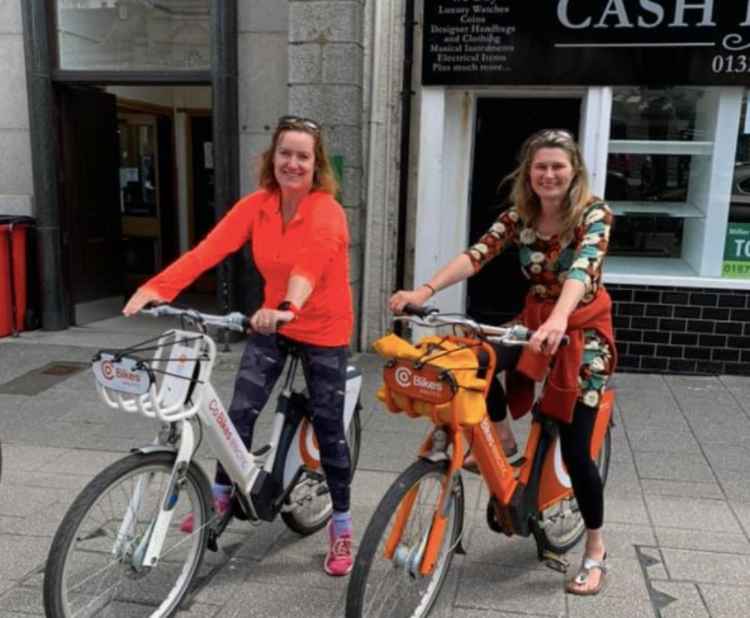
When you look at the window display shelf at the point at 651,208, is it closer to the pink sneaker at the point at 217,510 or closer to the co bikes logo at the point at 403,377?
the co bikes logo at the point at 403,377

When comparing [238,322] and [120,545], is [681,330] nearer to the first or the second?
[238,322]

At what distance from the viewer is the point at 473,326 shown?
2432 millimetres

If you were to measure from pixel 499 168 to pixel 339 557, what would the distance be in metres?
4.59

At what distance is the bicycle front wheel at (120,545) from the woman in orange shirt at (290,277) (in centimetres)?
20

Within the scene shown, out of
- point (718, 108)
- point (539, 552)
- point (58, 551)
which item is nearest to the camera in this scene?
point (58, 551)

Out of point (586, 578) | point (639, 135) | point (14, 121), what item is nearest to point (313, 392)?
point (586, 578)

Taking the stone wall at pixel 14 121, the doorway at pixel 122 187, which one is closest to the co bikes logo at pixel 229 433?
the doorway at pixel 122 187

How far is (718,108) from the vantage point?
226 inches

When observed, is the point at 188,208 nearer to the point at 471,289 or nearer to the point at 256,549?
the point at 471,289

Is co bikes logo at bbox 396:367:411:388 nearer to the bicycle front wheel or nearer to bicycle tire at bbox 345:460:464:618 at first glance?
bicycle tire at bbox 345:460:464:618

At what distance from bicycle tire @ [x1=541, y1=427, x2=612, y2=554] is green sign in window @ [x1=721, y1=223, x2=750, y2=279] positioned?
10.9 feet

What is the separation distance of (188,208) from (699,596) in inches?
309

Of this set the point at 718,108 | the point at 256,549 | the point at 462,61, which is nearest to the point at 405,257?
the point at 462,61

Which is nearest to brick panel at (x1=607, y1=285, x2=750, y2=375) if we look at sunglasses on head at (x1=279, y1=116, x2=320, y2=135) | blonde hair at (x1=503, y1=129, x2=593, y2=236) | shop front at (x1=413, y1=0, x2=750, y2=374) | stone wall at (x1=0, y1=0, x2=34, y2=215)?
shop front at (x1=413, y1=0, x2=750, y2=374)
